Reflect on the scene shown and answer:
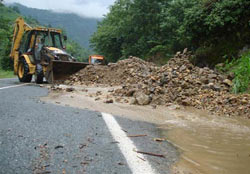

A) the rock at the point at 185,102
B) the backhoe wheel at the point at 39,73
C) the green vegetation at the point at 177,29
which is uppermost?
the green vegetation at the point at 177,29

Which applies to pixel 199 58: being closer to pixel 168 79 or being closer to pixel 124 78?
pixel 124 78

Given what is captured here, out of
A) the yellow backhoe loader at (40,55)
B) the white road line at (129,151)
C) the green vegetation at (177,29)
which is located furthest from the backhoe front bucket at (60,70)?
the white road line at (129,151)

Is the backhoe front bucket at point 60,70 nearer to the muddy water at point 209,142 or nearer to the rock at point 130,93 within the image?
the rock at point 130,93

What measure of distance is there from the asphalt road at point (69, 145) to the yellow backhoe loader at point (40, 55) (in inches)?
256

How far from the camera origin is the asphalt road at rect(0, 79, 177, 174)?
6.51 feet

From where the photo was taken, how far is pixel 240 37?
10562 millimetres

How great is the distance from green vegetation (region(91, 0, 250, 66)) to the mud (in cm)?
682

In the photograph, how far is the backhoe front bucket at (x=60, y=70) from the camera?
990cm

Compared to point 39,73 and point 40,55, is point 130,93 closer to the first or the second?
point 39,73

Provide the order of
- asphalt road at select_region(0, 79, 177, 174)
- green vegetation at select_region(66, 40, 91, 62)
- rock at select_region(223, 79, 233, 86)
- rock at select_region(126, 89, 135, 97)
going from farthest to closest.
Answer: green vegetation at select_region(66, 40, 91, 62), rock at select_region(223, 79, 233, 86), rock at select_region(126, 89, 135, 97), asphalt road at select_region(0, 79, 177, 174)

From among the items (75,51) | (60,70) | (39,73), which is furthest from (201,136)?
(75,51)

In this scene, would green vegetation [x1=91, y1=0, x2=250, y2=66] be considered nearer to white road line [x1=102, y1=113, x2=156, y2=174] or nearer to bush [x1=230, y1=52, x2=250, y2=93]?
bush [x1=230, y1=52, x2=250, y2=93]

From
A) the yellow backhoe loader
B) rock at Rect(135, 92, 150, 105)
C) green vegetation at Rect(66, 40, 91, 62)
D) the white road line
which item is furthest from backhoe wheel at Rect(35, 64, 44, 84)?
green vegetation at Rect(66, 40, 91, 62)

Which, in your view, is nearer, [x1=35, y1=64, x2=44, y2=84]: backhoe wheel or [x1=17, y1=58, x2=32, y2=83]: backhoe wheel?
[x1=35, y1=64, x2=44, y2=84]: backhoe wheel
